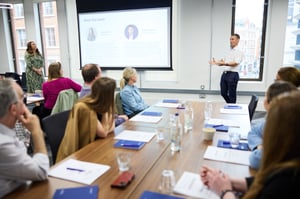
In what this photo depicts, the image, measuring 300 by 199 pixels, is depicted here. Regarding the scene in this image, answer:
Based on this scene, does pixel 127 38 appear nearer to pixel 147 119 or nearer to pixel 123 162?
pixel 147 119

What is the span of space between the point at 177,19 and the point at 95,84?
3.71 meters

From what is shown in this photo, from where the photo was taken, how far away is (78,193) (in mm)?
1174

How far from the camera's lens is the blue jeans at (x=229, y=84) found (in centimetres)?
487

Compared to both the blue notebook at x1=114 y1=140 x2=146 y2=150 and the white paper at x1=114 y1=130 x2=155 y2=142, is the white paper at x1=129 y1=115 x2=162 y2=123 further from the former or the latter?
the blue notebook at x1=114 y1=140 x2=146 y2=150

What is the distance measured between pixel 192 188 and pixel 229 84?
13.0 feet

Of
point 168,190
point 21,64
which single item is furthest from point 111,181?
point 21,64

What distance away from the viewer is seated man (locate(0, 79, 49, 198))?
1.15 meters

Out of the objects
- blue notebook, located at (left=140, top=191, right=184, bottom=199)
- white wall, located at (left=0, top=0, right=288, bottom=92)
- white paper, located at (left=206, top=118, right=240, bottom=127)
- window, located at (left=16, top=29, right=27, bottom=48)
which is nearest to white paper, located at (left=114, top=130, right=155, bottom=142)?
white paper, located at (left=206, top=118, right=240, bottom=127)

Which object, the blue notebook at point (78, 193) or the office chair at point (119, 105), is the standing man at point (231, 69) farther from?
the blue notebook at point (78, 193)

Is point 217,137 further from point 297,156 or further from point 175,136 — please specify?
point 297,156

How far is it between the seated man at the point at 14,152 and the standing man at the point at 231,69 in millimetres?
4109

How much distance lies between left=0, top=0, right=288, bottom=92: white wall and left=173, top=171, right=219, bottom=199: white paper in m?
4.16

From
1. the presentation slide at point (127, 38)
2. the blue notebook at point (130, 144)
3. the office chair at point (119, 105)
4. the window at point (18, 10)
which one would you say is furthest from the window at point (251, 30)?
the window at point (18, 10)

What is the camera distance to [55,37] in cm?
643
